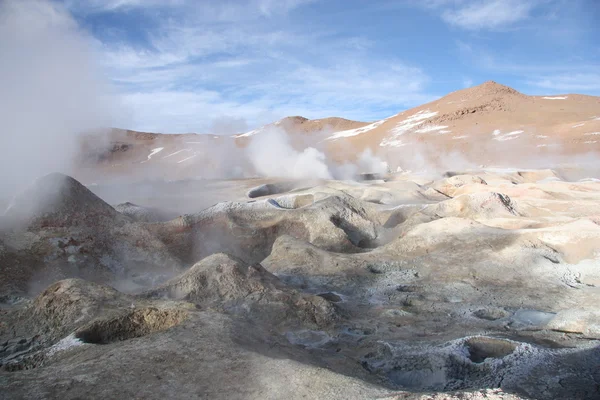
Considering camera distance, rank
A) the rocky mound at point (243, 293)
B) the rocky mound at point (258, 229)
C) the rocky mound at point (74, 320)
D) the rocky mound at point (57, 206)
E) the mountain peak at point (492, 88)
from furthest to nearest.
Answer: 1. the mountain peak at point (492, 88)
2. the rocky mound at point (258, 229)
3. the rocky mound at point (57, 206)
4. the rocky mound at point (243, 293)
5. the rocky mound at point (74, 320)

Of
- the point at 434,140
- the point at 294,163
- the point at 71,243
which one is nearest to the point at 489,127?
the point at 434,140

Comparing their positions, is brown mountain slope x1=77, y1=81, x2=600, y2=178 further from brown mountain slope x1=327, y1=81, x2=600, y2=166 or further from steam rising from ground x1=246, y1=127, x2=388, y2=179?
steam rising from ground x1=246, y1=127, x2=388, y2=179

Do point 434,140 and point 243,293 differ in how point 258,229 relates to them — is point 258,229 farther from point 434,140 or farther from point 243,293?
point 434,140

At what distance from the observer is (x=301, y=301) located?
7.71m

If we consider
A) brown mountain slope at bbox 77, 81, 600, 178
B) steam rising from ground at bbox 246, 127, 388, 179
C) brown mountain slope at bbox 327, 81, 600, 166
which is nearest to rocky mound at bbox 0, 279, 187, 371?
steam rising from ground at bbox 246, 127, 388, 179

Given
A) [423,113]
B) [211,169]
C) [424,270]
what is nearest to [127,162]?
[211,169]

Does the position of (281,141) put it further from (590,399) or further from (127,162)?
(590,399)

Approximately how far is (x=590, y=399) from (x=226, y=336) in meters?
3.84

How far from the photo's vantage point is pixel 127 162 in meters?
63.2

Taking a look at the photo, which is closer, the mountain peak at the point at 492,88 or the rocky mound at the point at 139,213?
the rocky mound at the point at 139,213

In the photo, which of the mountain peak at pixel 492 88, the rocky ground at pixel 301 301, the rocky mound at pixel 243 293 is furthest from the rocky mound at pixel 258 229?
the mountain peak at pixel 492 88

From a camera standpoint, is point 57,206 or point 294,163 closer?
point 57,206

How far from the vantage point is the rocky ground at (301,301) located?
460 cm

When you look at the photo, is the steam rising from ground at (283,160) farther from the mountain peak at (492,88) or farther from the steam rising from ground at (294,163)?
the mountain peak at (492,88)
